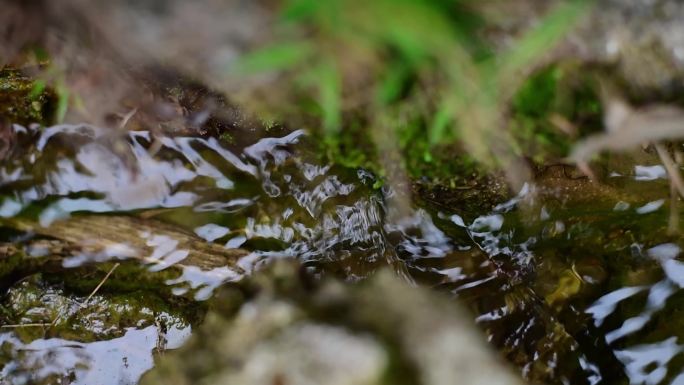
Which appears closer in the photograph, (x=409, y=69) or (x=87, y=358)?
(x=409, y=69)

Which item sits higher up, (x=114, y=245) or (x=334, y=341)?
(x=114, y=245)

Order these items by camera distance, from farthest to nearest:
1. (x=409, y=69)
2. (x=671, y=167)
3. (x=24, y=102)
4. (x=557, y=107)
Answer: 1. (x=24, y=102)
2. (x=671, y=167)
3. (x=557, y=107)
4. (x=409, y=69)

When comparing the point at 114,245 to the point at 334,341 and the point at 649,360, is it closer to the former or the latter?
the point at 334,341

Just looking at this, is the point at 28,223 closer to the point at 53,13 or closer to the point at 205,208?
the point at 205,208

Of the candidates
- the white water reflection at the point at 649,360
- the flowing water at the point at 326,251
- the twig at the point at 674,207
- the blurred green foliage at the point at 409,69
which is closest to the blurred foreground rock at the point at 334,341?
the flowing water at the point at 326,251

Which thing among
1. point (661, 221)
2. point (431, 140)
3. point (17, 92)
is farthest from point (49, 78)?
point (661, 221)

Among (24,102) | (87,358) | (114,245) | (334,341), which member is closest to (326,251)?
(334,341)
